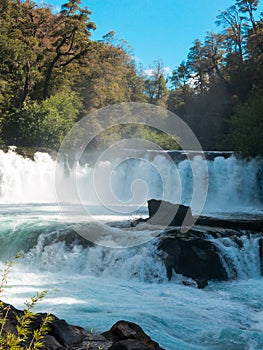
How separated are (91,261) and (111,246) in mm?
636

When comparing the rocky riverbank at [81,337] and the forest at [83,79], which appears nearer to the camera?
the rocky riverbank at [81,337]

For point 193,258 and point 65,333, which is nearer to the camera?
point 65,333

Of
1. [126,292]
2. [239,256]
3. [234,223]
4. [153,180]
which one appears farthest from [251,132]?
[126,292]

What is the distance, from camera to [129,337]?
4824 mm

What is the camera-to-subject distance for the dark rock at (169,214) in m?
11.2

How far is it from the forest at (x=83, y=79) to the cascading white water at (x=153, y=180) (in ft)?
5.06

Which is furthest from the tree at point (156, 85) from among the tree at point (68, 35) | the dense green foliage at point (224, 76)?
the tree at point (68, 35)

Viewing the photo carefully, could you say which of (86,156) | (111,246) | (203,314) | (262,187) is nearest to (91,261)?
(111,246)

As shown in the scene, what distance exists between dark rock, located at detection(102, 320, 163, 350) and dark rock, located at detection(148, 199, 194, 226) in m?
6.13

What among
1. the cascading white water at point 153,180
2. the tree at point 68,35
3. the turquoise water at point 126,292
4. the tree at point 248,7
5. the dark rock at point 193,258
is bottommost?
the turquoise water at point 126,292

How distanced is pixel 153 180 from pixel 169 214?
943 cm

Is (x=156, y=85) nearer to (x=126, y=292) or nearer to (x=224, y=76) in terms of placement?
(x=224, y=76)

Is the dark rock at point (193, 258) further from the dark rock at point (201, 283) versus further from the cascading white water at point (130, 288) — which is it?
the cascading white water at point (130, 288)

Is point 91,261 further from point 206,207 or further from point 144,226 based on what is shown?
point 206,207
